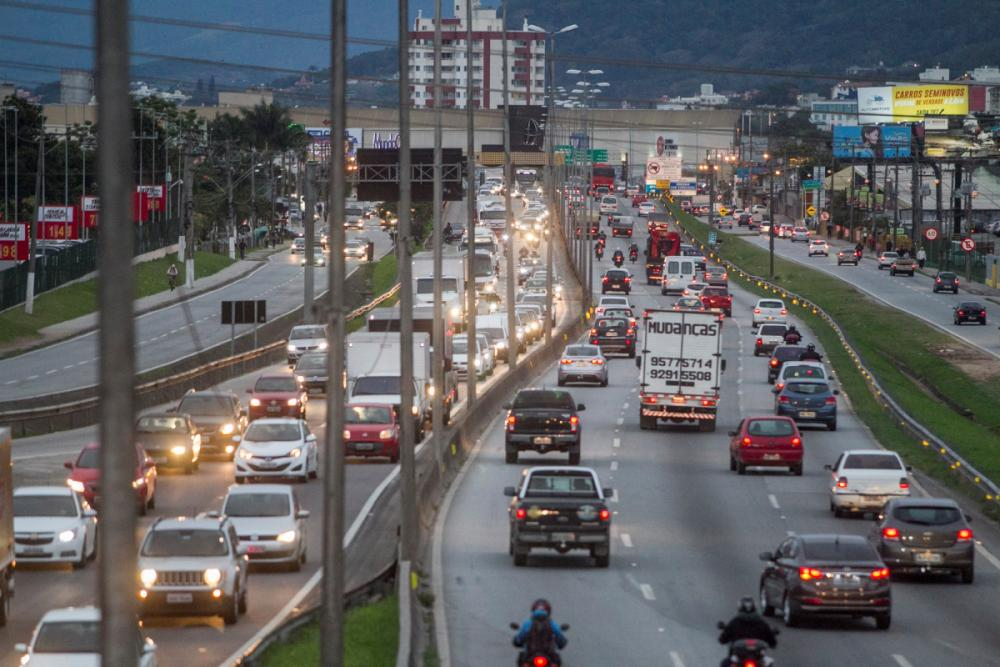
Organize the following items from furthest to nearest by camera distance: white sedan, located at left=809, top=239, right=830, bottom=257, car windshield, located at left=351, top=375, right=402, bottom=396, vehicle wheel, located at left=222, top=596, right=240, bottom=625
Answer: white sedan, located at left=809, top=239, right=830, bottom=257, car windshield, located at left=351, top=375, right=402, bottom=396, vehicle wheel, located at left=222, top=596, right=240, bottom=625

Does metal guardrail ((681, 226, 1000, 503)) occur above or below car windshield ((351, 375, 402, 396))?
below

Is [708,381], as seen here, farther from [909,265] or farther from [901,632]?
[909,265]

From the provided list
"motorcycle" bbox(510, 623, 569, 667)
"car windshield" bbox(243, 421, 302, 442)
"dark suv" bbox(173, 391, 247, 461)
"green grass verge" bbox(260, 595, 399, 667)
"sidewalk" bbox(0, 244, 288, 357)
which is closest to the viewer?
"motorcycle" bbox(510, 623, 569, 667)

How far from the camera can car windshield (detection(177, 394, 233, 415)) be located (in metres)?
48.2

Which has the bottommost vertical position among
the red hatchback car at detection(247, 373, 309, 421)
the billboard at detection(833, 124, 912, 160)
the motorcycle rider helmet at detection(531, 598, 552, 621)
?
the red hatchback car at detection(247, 373, 309, 421)

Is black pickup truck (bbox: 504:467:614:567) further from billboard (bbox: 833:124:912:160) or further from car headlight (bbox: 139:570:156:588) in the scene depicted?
billboard (bbox: 833:124:912:160)

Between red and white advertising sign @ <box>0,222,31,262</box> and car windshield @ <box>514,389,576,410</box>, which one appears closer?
car windshield @ <box>514,389,576,410</box>

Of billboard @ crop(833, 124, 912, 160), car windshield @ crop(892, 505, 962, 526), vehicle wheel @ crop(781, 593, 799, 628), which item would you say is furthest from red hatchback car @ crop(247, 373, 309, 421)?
billboard @ crop(833, 124, 912, 160)

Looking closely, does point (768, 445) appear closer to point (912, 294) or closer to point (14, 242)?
point (14, 242)

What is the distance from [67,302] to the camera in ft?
302

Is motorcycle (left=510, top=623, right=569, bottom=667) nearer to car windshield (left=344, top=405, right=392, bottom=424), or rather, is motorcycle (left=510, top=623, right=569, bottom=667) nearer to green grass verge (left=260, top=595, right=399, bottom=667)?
green grass verge (left=260, top=595, right=399, bottom=667)

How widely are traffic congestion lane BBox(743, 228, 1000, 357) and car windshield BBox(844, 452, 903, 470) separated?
1754 inches

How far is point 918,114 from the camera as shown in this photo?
648 feet

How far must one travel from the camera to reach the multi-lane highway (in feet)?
80.8
